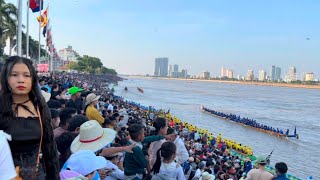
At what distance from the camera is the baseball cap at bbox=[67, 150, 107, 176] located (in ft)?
11.1

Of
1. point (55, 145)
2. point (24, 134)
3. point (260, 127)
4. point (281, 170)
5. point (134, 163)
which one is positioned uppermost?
point (24, 134)

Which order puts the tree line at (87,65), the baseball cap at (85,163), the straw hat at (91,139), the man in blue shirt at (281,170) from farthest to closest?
the tree line at (87,65) → the man in blue shirt at (281,170) → the straw hat at (91,139) → the baseball cap at (85,163)

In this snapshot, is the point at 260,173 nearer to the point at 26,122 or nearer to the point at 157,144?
the point at 157,144

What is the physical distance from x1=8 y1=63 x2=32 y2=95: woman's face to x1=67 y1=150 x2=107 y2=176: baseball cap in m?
1.09

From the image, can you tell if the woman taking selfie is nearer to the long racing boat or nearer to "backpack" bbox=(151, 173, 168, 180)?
"backpack" bbox=(151, 173, 168, 180)

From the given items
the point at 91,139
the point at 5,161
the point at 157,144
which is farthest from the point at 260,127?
the point at 5,161

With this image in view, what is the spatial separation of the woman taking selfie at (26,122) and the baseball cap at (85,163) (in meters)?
0.69

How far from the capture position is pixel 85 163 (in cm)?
342

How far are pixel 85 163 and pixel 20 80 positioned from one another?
118 cm

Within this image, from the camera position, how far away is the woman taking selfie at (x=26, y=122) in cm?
245

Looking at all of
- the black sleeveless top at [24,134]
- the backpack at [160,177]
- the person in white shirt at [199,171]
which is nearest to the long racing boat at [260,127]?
the person in white shirt at [199,171]

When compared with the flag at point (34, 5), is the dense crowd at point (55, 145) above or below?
below

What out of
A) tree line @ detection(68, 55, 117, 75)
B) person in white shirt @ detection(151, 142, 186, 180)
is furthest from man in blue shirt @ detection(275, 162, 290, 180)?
tree line @ detection(68, 55, 117, 75)

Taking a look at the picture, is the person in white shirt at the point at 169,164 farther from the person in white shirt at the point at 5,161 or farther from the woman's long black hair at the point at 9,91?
the person in white shirt at the point at 5,161
